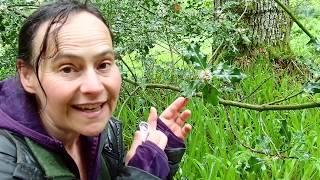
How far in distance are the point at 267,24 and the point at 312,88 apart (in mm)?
2642

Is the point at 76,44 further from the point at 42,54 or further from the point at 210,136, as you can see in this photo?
the point at 210,136

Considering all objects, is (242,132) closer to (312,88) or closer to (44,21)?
(312,88)

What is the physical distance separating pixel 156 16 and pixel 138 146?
1462 millimetres

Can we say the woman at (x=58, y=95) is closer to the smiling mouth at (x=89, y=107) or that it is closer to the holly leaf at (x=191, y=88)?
the smiling mouth at (x=89, y=107)

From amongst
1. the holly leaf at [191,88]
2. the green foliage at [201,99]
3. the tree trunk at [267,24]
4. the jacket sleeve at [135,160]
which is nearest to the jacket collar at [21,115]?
the jacket sleeve at [135,160]

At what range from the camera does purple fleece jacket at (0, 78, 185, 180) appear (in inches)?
50.7

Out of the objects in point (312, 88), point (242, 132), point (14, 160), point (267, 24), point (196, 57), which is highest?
point (196, 57)

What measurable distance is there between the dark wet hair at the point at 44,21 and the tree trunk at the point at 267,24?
8.99 feet

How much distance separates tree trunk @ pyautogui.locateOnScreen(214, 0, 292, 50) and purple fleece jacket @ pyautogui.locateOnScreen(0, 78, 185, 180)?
8.47 feet

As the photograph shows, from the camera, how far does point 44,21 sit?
1.34 metres

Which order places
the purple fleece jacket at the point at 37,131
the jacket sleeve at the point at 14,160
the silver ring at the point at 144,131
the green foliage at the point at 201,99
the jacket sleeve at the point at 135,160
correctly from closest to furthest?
the jacket sleeve at the point at 14,160 → the purple fleece jacket at the point at 37,131 → the jacket sleeve at the point at 135,160 → the silver ring at the point at 144,131 → the green foliage at the point at 201,99

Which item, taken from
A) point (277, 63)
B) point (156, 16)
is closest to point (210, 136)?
point (156, 16)

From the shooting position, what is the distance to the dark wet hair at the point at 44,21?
4.33 feet

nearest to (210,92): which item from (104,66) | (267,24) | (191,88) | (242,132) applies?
(191,88)
